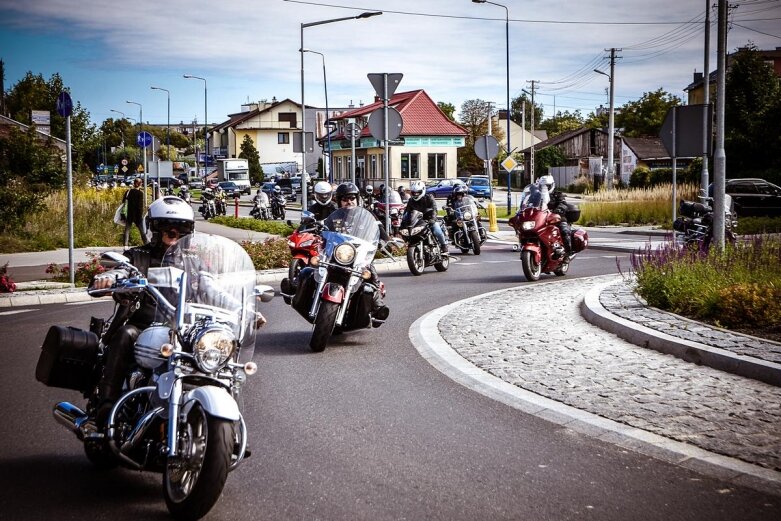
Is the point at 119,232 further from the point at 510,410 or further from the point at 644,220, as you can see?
the point at 510,410

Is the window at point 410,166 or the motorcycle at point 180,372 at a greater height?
the window at point 410,166

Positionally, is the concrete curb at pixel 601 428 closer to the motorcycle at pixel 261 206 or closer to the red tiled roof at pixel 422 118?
the motorcycle at pixel 261 206

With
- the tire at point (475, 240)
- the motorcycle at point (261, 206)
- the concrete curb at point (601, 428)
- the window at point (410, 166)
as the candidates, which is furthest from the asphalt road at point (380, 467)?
the window at point (410, 166)

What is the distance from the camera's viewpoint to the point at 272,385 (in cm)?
776

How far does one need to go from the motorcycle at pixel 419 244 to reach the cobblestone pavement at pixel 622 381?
583cm

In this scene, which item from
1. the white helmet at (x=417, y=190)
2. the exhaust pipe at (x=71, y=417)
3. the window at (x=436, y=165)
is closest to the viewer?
the exhaust pipe at (x=71, y=417)

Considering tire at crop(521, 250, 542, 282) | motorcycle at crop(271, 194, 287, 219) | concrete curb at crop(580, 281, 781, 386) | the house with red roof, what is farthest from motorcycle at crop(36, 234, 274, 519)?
the house with red roof

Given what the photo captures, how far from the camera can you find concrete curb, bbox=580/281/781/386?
288 inches

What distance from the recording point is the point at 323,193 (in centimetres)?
1416

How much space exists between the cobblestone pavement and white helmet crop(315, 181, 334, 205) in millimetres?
3556

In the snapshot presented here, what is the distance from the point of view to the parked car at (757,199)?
110 feet

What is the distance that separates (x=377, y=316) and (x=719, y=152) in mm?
5235

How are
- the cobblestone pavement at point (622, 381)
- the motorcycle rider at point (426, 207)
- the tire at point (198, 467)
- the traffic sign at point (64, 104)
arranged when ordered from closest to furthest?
the tire at point (198, 467), the cobblestone pavement at point (622, 381), the traffic sign at point (64, 104), the motorcycle rider at point (426, 207)

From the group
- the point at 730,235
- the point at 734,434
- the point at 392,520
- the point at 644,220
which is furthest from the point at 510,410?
the point at 644,220
